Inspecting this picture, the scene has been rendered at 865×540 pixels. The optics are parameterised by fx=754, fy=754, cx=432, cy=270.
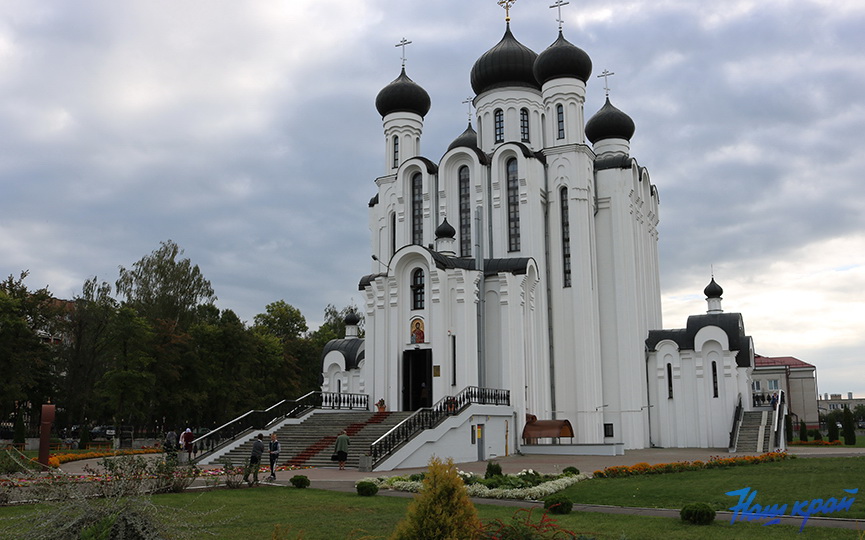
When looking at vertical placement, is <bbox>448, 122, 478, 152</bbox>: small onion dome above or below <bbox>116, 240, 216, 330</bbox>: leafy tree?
above

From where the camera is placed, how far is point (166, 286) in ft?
151

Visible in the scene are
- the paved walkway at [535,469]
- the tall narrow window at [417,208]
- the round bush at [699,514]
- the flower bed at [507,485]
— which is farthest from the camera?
the tall narrow window at [417,208]

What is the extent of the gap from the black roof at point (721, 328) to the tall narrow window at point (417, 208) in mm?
11698

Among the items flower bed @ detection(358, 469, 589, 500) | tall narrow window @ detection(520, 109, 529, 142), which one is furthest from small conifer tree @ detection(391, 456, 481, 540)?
tall narrow window @ detection(520, 109, 529, 142)

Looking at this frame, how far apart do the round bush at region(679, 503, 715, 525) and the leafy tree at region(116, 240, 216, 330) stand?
38.5m

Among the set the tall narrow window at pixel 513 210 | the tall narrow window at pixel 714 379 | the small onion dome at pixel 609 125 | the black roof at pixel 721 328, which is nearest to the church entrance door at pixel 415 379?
the tall narrow window at pixel 513 210

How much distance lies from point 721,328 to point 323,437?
18682mm

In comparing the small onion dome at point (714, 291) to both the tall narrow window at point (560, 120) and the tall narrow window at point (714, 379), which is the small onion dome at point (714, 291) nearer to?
the tall narrow window at point (714, 379)

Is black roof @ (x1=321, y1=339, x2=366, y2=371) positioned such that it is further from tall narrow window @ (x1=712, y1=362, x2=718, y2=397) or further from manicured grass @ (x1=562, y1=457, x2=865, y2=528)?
manicured grass @ (x1=562, y1=457, x2=865, y2=528)

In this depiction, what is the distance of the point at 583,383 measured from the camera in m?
31.2

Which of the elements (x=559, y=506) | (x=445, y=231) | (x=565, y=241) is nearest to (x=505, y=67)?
(x=565, y=241)

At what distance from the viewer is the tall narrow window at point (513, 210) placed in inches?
1281

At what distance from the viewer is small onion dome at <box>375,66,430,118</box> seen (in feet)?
120

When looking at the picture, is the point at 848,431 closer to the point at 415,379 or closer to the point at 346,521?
the point at 415,379
